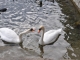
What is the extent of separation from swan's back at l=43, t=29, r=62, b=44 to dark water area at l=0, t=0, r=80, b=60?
222 mm

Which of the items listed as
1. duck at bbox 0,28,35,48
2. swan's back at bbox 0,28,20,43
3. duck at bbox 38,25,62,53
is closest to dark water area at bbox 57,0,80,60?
duck at bbox 38,25,62,53

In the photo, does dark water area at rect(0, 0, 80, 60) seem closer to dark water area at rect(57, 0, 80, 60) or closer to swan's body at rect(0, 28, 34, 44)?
dark water area at rect(57, 0, 80, 60)

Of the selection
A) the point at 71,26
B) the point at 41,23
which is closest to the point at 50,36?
the point at 41,23

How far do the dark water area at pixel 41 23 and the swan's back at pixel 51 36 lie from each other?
222 mm

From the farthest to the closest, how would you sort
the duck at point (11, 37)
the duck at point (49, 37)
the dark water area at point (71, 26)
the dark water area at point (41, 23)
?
1. the duck at point (11, 37)
2. the duck at point (49, 37)
3. the dark water area at point (71, 26)
4. the dark water area at point (41, 23)

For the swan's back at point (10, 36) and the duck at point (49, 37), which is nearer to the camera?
the duck at point (49, 37)

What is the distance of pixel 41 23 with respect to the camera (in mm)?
11336

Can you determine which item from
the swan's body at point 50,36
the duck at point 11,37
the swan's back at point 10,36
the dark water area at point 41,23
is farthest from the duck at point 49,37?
the swan's back at point 10,36

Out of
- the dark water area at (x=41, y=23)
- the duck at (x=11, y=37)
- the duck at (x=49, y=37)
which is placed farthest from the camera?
the duck at (x=11, y=37)

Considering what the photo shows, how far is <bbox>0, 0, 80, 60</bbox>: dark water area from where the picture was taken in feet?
27.7

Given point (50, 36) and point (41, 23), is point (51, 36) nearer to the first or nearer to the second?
point (50, 36)

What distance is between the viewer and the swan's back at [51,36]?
9747 millimetres

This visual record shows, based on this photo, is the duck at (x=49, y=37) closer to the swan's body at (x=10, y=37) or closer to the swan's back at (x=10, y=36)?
the swan's body at (x=10, y=37)

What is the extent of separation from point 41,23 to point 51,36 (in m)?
1.62
